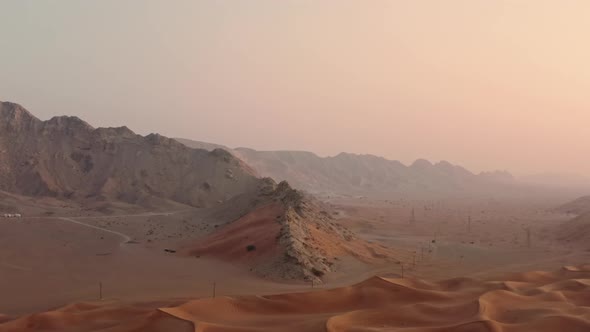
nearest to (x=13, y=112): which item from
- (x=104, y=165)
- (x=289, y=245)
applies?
(x=104, y=165)

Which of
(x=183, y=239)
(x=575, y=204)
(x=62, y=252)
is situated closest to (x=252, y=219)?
(x=183, y=239)

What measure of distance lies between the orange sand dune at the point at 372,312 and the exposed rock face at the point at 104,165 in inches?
2700

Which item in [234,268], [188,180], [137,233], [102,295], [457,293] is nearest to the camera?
[457,293]

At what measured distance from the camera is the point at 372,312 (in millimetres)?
15039

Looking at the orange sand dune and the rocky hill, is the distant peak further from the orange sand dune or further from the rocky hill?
the orange sand dune

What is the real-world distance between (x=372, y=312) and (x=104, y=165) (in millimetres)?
87610

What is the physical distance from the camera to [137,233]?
5175 centimetres

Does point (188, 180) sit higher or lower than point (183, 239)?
higher

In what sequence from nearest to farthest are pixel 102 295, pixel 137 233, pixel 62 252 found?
pixel 102 295 < pixel 62 252 < pixel 137 233

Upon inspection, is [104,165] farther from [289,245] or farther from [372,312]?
[372,312]

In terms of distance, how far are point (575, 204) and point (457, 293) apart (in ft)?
346

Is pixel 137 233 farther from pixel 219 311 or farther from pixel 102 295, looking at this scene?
pixel 219 311

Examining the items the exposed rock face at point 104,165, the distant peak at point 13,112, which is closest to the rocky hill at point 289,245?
the exposed rock face at point 104,165

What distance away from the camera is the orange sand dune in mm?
13344
